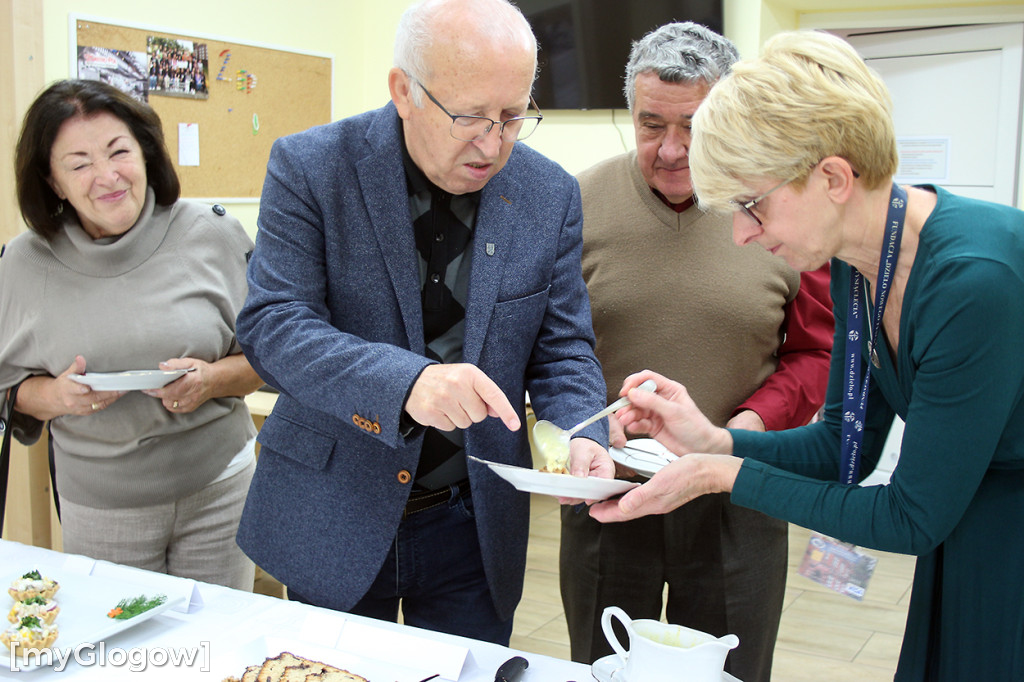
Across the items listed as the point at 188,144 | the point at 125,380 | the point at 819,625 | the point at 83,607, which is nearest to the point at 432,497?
the point at 83,607

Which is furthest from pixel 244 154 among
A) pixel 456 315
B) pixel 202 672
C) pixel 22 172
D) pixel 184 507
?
pixel 202 672

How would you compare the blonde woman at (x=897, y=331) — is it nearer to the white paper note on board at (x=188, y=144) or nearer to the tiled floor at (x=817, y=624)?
the tiled floor at (x=817, y=624)

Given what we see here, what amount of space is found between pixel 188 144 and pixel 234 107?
13.2 inches

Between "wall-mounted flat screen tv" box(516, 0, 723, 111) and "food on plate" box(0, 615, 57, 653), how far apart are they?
3548mm

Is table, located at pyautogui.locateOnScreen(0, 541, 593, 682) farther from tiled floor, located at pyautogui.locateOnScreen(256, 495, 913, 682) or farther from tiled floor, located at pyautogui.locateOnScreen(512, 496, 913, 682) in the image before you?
tiled floor, located at pyautogui.locateOnScreen(512, 496, 913, 682)

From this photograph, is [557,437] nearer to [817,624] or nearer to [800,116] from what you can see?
[800,116]

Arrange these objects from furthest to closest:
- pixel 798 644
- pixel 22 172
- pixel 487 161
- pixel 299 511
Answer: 1. pixel 798 644
2. pixel 22 172
3. pixel 299 511
4. pixel 487 161

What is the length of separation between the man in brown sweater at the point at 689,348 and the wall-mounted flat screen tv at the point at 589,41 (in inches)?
100

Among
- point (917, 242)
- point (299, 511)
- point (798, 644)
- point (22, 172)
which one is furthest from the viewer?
point (798, 644)

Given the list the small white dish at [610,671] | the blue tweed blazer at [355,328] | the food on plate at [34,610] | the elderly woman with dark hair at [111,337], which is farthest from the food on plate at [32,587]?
the small white dish at [610,671]

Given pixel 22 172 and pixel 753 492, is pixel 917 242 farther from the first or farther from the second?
pixel 22 172

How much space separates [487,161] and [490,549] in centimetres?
68

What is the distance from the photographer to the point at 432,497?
5.25 feet

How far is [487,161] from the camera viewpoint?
146 cm
